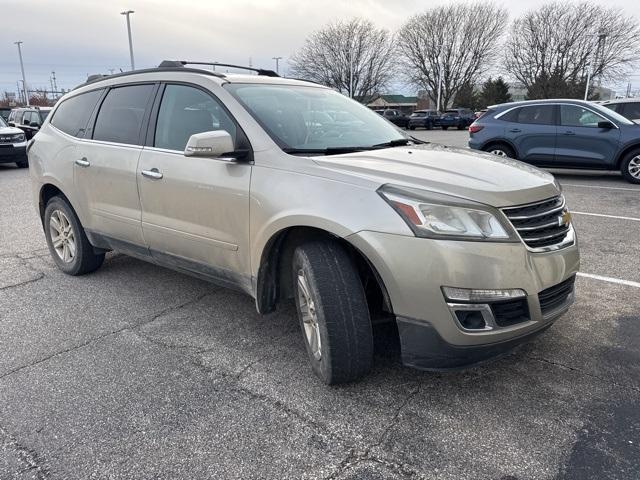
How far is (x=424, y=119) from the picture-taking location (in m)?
38.6

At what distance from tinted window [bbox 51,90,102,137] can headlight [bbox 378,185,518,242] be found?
3.25m

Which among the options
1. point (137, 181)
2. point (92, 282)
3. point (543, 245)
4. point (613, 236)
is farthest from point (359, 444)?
point (613, 236)

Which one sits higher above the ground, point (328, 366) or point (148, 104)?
point (148, 104)

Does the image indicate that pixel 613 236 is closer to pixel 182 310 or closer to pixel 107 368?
A: pixel 182 310

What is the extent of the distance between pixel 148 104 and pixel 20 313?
192cm

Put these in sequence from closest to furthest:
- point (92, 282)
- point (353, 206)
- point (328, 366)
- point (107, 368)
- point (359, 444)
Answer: point (359, 444) → point (353, 206) → point (328, 366) → point (107, 368) → point (92, 282)

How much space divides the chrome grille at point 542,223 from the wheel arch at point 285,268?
2.60ft

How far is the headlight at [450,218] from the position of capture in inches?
91.1

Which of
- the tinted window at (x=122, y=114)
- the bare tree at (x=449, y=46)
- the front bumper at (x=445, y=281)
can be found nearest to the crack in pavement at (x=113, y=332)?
the tinted window at (x=122, y=114)

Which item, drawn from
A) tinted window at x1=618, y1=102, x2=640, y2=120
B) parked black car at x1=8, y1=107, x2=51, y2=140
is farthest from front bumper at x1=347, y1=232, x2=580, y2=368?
parked black car at x1=8, y1=107, x2=51, y2=140

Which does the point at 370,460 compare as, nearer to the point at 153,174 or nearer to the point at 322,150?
the point at 322,150

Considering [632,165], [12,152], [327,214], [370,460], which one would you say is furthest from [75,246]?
[12,152]

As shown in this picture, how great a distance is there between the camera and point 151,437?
239cm

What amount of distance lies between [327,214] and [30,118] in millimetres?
18541
